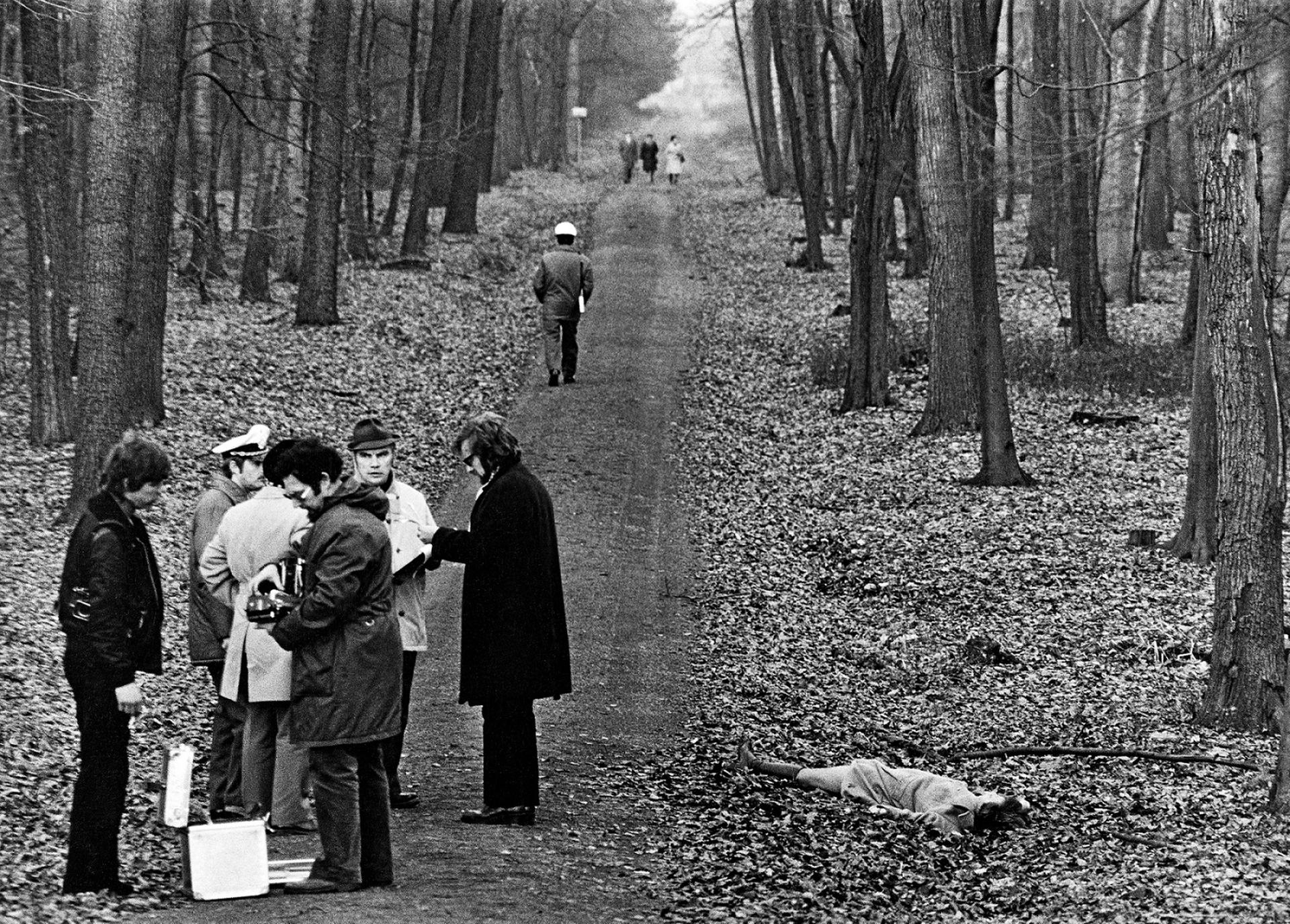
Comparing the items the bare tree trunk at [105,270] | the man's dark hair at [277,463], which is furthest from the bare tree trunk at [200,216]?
the man's dark hair at [277,463]

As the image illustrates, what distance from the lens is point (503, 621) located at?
7.17m

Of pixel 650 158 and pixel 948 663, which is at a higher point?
pixel 650 158

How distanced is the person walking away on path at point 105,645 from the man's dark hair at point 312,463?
529mm

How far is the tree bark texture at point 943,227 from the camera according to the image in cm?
1603

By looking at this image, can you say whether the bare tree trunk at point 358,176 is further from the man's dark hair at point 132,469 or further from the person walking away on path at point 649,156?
the person walking away on path at point 649,156

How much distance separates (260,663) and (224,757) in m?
0.72

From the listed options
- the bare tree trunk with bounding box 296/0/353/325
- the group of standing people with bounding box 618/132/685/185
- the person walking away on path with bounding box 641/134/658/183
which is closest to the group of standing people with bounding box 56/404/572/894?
the bare tree trunk with bounding box 296/0/353/325

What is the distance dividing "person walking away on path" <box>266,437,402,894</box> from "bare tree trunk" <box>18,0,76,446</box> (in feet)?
31.5

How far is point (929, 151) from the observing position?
16.3 m

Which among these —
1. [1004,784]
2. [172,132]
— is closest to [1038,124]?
[172,132]

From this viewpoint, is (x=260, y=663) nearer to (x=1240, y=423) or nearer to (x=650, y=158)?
(x=1240, y=423)

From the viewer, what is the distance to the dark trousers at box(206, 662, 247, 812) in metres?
7.27

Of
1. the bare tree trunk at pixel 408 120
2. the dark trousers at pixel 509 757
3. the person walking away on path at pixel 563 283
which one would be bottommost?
the dark trousers at pixel 509 757

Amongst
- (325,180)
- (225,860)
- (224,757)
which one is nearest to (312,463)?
(225,860)
